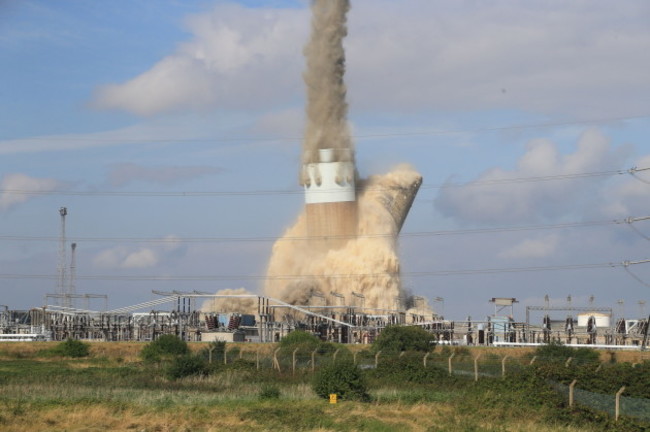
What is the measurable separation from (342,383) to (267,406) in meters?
4.37

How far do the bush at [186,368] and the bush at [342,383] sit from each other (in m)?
10.6

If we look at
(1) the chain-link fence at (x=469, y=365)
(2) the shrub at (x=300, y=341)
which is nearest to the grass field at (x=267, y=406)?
(1) the chain-link fence at (x=469, y=365)

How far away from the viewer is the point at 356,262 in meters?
108

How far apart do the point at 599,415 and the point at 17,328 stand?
281ft

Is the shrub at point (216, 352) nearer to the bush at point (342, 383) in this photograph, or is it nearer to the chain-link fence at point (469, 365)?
the chain-link fence at point (469, 365)

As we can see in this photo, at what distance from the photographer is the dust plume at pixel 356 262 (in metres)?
108

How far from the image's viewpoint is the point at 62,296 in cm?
11488

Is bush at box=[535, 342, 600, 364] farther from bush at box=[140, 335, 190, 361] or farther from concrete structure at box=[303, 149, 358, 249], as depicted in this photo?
concrete structure at box=[303, 149, 358, 249]

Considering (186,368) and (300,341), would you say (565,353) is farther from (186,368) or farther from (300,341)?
(186,368)

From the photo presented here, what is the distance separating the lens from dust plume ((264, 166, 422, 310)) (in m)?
108

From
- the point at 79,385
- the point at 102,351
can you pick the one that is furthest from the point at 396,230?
the point at 79,385

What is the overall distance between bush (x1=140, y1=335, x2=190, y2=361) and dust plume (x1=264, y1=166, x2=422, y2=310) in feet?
121

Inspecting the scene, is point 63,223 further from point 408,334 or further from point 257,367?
point 257,367

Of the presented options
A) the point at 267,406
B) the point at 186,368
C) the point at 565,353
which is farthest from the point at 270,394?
the point at 565,353
